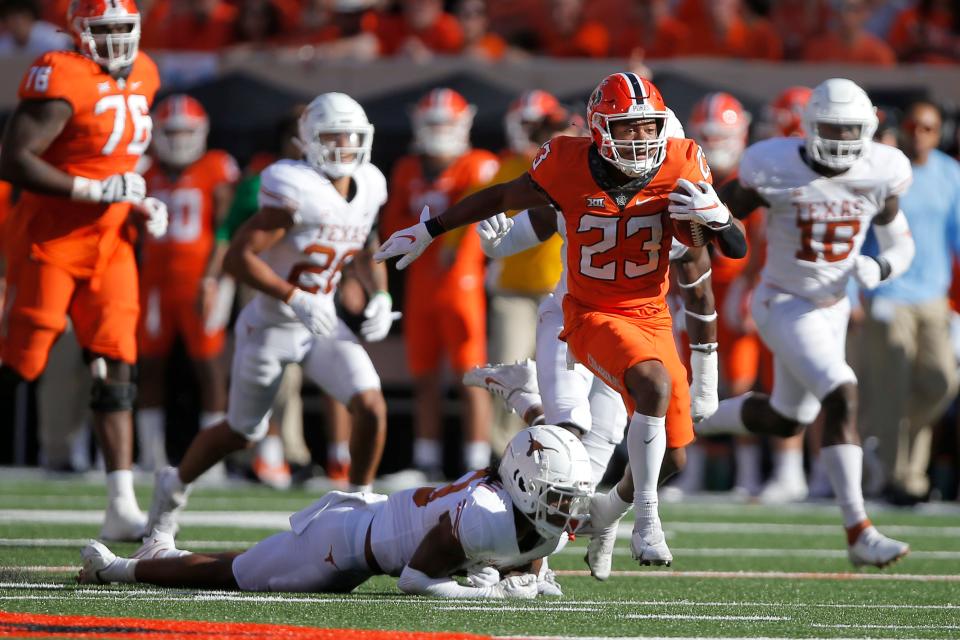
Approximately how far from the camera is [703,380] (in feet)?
19.5

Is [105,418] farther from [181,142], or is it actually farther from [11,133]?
[181,142]

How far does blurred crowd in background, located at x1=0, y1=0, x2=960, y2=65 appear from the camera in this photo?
1141 centimetres

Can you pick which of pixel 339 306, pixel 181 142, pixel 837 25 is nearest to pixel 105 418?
pixel 339 306

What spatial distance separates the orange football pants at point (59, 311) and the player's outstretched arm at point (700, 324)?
6.80ft

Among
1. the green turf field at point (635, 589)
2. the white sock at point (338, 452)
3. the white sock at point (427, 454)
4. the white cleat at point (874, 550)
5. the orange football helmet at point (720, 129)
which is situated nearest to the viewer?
the green turf field at point (635, 589)

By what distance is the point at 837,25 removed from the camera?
11422mm

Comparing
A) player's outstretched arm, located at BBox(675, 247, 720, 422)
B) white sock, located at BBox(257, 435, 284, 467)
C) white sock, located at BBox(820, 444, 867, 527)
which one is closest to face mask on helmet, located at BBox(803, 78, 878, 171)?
white sock, located at BBox(820, 444, 867, 527)

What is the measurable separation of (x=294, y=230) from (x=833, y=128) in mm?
2060

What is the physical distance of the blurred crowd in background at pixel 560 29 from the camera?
11414mm

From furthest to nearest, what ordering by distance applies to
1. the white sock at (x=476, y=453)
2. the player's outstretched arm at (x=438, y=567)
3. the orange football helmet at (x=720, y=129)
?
the orange football helmet at (x=720, y=129) < the white sock at (x=476, y=453) < the player's outstretched arm at (x=438, y=567)

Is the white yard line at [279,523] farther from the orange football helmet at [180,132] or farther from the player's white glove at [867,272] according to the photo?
the orange football helmet at [180,132]

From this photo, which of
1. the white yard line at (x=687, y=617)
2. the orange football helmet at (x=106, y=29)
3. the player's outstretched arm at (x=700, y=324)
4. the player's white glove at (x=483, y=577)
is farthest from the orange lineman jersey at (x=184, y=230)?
the white yard line at (x=687, y=617)

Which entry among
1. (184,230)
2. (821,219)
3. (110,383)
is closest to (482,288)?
(184,230)

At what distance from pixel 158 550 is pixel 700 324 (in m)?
1.84
